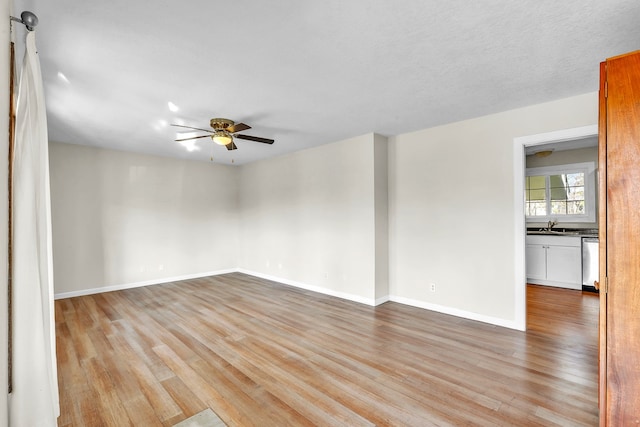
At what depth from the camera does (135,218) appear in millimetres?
5555

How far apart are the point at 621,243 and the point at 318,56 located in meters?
2.20

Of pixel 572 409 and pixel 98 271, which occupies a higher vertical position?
pixel 98 271

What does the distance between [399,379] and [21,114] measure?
2.93 m

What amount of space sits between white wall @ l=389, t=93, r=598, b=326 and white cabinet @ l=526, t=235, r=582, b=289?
2.63 m

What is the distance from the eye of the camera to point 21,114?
1354mm

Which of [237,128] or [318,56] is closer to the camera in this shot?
[318,56]

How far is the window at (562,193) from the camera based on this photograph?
5.39 m

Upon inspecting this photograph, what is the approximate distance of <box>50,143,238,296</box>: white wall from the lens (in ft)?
16.0

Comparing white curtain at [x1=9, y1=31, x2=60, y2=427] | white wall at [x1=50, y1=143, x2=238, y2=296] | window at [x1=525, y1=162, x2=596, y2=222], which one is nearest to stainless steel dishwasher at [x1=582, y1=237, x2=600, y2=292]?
window at [x1=525, y1=162, x2=596, y2=222]

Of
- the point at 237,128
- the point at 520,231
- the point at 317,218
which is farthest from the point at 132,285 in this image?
the point at 520,231

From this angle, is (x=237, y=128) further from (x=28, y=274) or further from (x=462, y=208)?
(x=462, y=208)

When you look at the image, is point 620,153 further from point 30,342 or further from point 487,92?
point 30,342

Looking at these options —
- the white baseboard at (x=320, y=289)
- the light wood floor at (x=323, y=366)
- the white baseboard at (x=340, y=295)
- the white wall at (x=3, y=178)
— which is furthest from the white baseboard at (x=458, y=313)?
the white wall at (x=3, y=178)

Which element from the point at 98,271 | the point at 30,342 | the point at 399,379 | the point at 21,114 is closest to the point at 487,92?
the point at 399,379
